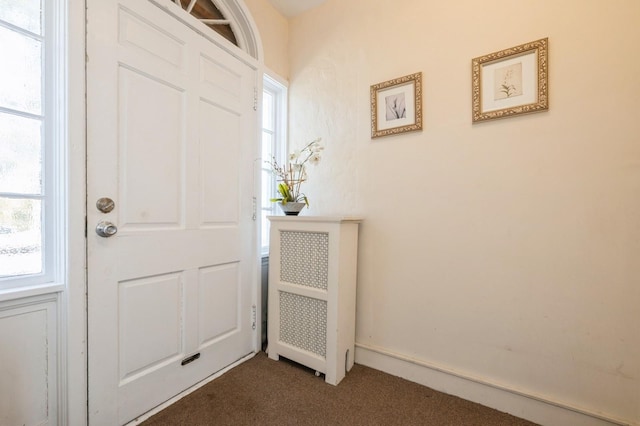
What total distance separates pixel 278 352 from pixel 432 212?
1331 mm

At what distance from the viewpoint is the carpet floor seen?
1303 millimetres

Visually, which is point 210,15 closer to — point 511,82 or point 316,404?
point 511,82

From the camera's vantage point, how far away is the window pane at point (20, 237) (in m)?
1.00

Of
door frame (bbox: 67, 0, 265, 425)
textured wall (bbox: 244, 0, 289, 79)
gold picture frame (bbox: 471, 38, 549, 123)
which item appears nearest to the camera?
door frame (bbox: 67, 0, 265, 425)

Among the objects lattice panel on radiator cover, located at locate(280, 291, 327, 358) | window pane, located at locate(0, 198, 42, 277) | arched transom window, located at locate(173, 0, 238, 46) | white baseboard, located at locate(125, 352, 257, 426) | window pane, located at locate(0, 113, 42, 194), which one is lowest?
white baseboard, located at locate(125, 352, 257, 426)

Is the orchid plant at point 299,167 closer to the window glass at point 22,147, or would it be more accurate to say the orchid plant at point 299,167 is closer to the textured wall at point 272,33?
the textured wall at point 272,33

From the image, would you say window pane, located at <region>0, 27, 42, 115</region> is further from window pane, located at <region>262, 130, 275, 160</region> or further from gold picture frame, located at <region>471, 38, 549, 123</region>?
gold picture frame, located at <region>471, 38, 549, 123</region>

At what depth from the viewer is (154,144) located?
134 cm

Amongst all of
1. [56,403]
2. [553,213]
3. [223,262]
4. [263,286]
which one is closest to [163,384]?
[56,403]

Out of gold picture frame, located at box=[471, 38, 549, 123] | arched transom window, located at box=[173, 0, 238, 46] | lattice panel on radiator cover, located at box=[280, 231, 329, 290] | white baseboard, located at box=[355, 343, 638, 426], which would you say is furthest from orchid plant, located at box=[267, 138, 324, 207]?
white baseboard, located at box=[355, 343, 638, 426]

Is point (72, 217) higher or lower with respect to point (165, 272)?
higher

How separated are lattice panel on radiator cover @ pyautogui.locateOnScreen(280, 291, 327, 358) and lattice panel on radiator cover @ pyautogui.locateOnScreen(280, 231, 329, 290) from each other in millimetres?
113

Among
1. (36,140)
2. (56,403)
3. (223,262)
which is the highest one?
(36,140)

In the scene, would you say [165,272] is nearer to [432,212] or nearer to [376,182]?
[376,182]
